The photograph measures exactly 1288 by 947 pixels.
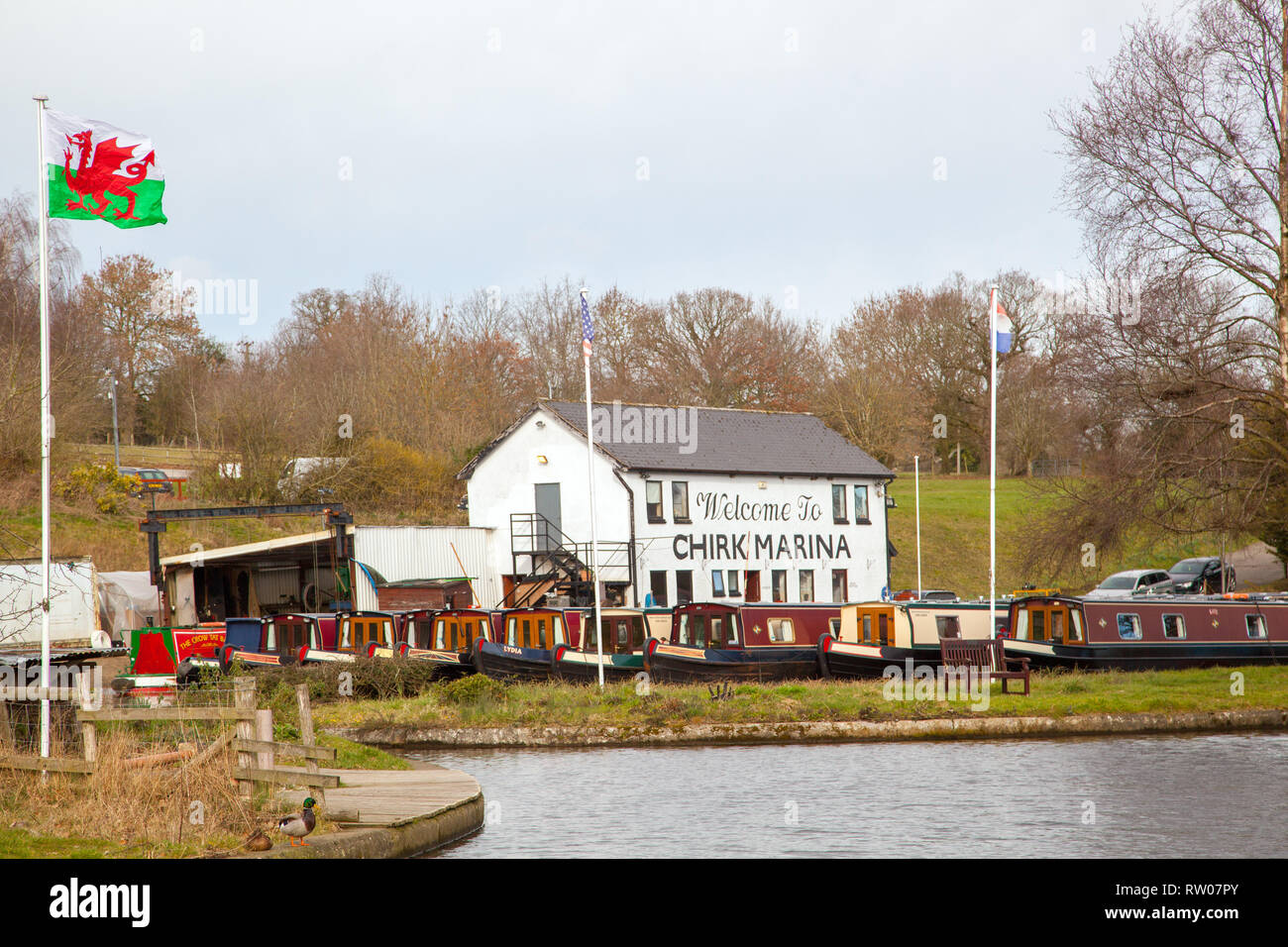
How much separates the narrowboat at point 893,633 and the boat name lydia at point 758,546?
34.8ft

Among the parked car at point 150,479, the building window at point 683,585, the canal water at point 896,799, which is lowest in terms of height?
the canal water at point 896,799

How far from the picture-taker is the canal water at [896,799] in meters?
12.7

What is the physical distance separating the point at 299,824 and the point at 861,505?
36691 mm

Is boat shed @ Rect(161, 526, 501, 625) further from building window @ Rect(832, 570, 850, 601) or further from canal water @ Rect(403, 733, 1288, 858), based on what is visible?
canal water @ Rect(403, 733, 1288, 858)

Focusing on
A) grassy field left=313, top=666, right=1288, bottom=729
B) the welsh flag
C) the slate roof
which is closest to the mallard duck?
the welsh flag

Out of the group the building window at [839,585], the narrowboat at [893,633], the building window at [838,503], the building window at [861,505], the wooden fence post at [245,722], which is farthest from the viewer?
the building window at [861,505]

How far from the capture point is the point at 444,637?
1190 inches

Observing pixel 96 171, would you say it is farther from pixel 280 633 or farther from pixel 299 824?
pixel 280 633

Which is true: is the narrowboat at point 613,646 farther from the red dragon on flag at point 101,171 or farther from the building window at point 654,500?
the red dragon on flag at point 101,171

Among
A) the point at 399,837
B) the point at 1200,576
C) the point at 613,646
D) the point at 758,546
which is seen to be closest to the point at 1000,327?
the point at 613,646

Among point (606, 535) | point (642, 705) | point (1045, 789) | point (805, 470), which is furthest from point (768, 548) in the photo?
point (1045, 789)

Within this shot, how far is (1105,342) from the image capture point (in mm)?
29938

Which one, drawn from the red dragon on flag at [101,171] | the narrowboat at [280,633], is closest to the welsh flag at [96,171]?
the red dragon on flag at [101,171]

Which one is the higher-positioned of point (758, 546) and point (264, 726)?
point (758, 546)
